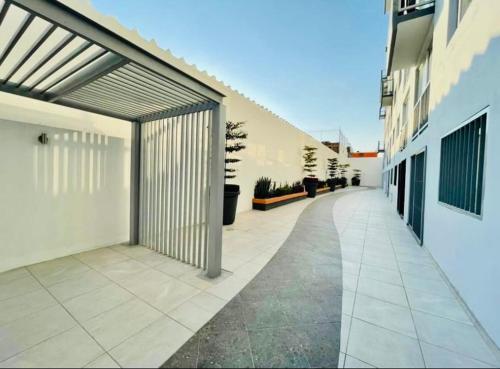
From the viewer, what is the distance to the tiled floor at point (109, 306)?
1.40 metres

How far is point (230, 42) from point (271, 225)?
5313mm

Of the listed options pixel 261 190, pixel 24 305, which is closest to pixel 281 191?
pixel 261 190

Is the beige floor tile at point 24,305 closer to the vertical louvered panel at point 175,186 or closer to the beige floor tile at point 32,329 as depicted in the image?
the beige floor tile at point 32,329

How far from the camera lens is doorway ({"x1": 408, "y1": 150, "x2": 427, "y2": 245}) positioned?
389 centimetres

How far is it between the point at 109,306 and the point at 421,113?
21.2 ft

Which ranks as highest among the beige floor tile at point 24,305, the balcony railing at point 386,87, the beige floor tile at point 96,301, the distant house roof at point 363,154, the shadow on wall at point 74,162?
the balcony railing at point 386,87

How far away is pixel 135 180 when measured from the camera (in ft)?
11.3

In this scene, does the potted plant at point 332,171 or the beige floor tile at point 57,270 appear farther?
the potted plant at point 332,171

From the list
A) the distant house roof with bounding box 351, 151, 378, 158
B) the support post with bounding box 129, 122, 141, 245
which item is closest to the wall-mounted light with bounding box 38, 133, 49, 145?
the support post with bounding box 129, 122, 141, 245

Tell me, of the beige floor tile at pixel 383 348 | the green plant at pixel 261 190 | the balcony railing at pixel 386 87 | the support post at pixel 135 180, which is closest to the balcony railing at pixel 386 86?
the balcony railing at pixel 386 87

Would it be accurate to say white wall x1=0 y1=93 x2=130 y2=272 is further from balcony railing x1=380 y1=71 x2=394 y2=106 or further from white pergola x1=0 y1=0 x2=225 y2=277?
balcony railing x1=380 y1=71 x2=394 y2=106

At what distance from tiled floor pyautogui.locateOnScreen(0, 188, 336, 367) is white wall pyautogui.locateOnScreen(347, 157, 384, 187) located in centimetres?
2165

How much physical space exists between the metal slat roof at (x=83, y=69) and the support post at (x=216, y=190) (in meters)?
0.27

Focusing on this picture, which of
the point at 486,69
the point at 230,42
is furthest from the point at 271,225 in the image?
the point at 230,42
